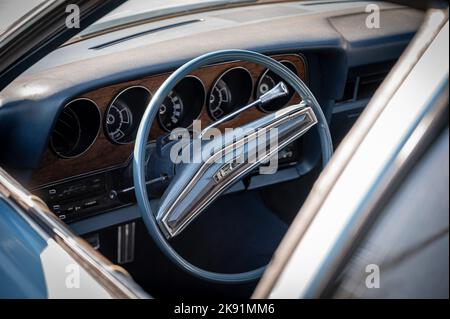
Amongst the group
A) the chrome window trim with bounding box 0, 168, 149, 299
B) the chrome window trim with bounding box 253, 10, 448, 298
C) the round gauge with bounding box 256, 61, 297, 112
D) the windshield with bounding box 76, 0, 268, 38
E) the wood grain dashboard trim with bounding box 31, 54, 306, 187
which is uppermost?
the chrome window trim with bounding box 253, 10, 448, 298

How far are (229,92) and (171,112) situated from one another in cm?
33

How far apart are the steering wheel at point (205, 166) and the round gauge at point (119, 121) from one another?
0.47 m

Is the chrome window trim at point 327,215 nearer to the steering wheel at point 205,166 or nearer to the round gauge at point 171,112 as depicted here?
the steering wheel at point 205,166

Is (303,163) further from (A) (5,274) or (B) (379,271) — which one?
(B) (379,271)

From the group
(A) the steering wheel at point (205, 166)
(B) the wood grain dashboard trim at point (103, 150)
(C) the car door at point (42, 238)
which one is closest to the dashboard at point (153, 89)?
(B) the wood grain dashboard trim at point (103, 150)

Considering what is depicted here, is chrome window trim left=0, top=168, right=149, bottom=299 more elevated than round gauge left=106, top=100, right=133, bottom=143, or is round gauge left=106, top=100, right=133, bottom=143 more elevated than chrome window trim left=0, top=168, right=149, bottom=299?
chrome window trim left=0, top=168, right=149, bottom=299

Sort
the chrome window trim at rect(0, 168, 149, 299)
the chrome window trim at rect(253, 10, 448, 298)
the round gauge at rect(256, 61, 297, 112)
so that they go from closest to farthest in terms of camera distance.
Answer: the chrome window trim at rect(253, 10, 448, 298) < the chrome window trim at rect(0, 168, 149, 299) < the round gauge at rect(256, 61, 297, 112)

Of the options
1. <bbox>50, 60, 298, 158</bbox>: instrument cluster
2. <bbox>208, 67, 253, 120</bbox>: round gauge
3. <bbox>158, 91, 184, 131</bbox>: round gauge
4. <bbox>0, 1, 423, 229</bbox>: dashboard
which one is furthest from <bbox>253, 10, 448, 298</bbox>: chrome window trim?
<bbox>208, 67, 253, 120</bbox>: round gauge

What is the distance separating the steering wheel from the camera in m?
1.83

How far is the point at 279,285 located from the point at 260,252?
1883 millimetres

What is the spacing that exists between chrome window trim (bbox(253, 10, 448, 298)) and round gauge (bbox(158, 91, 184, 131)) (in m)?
1.57

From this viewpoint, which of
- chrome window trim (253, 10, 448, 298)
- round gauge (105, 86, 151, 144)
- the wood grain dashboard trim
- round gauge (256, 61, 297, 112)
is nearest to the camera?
chrome window trim (253, 10, 448, 298)

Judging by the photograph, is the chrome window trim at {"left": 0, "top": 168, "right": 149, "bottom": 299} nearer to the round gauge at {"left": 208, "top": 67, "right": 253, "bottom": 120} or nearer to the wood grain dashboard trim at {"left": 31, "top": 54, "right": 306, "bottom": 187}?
the wood grain dashboard trim at {"left": 31, "top": 54, "right": 306, "bottom": 187}
